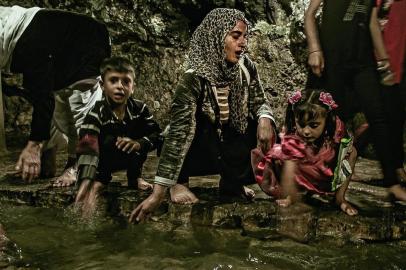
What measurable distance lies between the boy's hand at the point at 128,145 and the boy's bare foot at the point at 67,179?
1.90 feet

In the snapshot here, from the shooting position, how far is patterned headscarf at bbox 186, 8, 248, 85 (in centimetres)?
307

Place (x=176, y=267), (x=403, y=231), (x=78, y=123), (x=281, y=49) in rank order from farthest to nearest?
1. (x=281, y=49)
2. (x=78, y=123)
3. (x=403, y=231)
4. (x=176, y=267)

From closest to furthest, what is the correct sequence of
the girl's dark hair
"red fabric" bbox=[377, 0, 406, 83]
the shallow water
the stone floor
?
1. the shallow water
2. the stone floor
3. the girl's dark hair
4. "red fabric" bbox=[377, 0, 406, 83]

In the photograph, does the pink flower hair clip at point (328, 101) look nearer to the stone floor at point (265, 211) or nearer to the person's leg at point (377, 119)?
the person's leg at point (377, 119)

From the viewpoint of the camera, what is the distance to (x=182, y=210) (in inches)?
126

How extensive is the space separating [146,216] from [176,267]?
0.60 meters

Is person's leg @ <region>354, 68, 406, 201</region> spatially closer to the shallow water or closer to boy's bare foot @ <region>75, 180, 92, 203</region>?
the shallow water

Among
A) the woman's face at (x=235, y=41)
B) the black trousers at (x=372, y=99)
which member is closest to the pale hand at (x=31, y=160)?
the woman's face at (x=235, y=41)

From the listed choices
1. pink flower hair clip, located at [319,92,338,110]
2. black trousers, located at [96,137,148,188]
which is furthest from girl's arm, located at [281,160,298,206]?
black trousers, located at [96,137,148,188]

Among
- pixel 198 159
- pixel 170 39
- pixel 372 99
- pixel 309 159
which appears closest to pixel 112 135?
pixel 198 159

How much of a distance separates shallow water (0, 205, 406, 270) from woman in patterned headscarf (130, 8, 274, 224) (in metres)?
0.21

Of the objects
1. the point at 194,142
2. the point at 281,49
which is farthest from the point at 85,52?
the point at 281,49

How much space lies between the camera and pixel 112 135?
3.43 metres

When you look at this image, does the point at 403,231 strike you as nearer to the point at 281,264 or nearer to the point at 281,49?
the point at 281,264
